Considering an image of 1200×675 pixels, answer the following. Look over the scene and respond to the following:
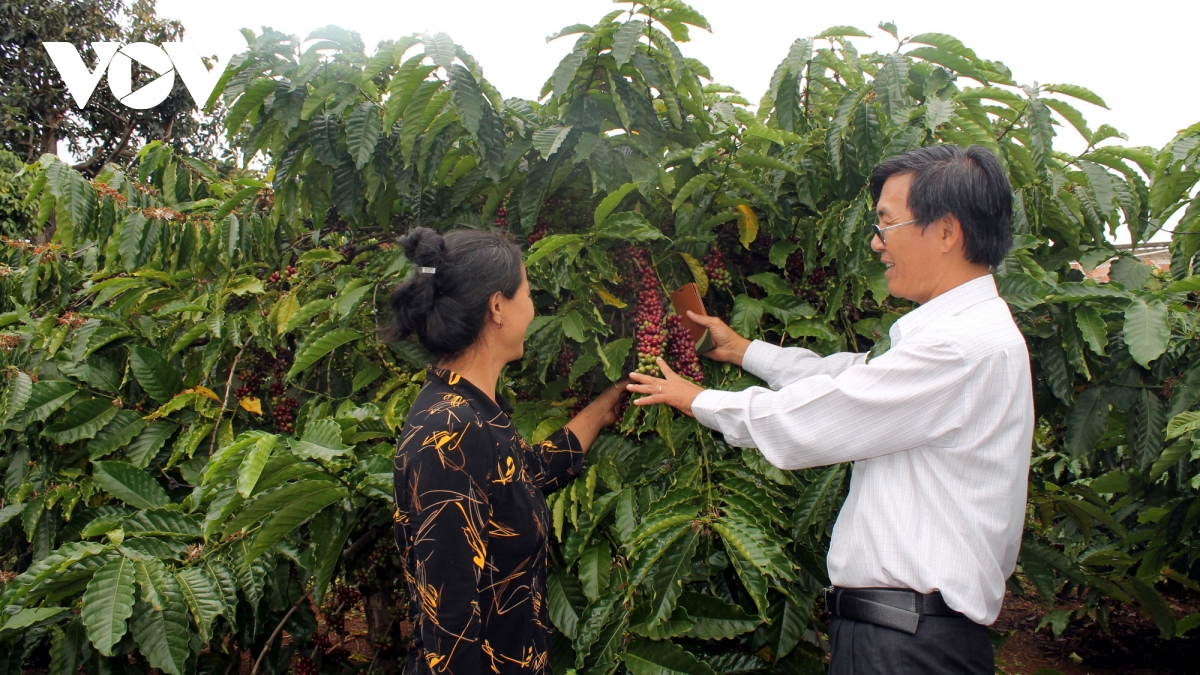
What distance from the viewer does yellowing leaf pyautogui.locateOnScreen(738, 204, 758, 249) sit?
1.97 m

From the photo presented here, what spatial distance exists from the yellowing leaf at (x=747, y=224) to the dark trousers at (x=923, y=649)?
3.01ft

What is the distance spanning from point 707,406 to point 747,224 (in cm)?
56

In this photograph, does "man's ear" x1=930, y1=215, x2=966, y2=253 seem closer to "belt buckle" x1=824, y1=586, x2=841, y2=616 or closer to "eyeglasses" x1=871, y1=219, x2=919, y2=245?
"eyeglasses" x1=871, y1=219, x2=919, y2=245

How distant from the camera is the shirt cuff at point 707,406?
1.62m

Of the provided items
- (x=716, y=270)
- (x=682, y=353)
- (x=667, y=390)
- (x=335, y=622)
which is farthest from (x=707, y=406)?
(x=335, y=622)

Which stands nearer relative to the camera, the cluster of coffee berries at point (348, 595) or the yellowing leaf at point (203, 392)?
the yellowing leaf at point (203, 392)

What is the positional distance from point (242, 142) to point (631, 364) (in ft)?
4.13

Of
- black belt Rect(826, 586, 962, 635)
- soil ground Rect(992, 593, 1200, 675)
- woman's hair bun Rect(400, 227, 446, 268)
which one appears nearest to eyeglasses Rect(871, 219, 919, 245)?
black belt Rect(826, 586, 962, 635)

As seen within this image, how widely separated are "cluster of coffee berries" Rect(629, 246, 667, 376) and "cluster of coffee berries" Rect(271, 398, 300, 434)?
118 cm

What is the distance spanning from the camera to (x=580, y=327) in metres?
1.78

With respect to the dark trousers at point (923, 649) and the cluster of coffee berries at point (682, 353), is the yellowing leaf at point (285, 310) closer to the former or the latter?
the cluster of coffee berries at point (682, 353)

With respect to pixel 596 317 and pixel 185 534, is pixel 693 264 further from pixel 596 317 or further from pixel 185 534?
pixel 185 534

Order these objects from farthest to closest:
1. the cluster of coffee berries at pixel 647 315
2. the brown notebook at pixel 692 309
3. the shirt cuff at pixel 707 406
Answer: the brown notebook at pixel 692 309
the cluster of coffee berries at pixel 647 315
the shirt cuff at pixel 707 406

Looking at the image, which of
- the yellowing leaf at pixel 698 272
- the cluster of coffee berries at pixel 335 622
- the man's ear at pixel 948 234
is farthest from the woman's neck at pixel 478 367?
the cluster of coffee berries at pixel 335 622
